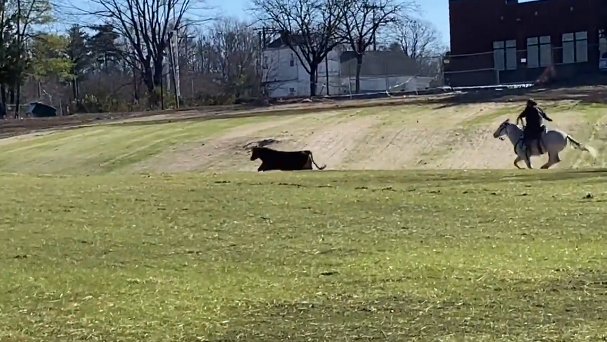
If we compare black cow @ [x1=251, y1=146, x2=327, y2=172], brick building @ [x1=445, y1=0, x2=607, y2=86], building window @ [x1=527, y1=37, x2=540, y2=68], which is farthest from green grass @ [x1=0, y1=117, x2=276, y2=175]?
building window @ [x1=527, y1=37, x2=540, y2=68]

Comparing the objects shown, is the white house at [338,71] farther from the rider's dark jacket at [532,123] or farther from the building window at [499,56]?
the rider's dark jacket at [532,123]

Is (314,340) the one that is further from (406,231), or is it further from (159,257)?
(406,231)

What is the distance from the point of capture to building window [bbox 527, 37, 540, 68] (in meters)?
68.9

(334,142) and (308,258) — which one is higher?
(308,258)

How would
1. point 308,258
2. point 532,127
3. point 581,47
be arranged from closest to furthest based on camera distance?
1. point 308,258
2. point 532,127
3. point 581,47

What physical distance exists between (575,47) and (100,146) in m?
42.0

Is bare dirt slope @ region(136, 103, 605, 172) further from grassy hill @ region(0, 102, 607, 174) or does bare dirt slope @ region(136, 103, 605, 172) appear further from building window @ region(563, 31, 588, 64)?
building window @ region(563, 31, 588, 64)

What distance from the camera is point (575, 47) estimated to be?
219 ft

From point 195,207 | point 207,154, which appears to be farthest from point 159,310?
point 207,154

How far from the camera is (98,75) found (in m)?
103

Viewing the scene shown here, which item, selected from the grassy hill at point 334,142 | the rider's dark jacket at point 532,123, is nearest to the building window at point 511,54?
the grassy hill at point 334,142

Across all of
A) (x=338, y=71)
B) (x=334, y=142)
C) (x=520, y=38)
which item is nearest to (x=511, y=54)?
(x=520, y=38)

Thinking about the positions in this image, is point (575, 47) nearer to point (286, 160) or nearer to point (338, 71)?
point (338, 71)

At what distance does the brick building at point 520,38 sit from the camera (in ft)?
212
